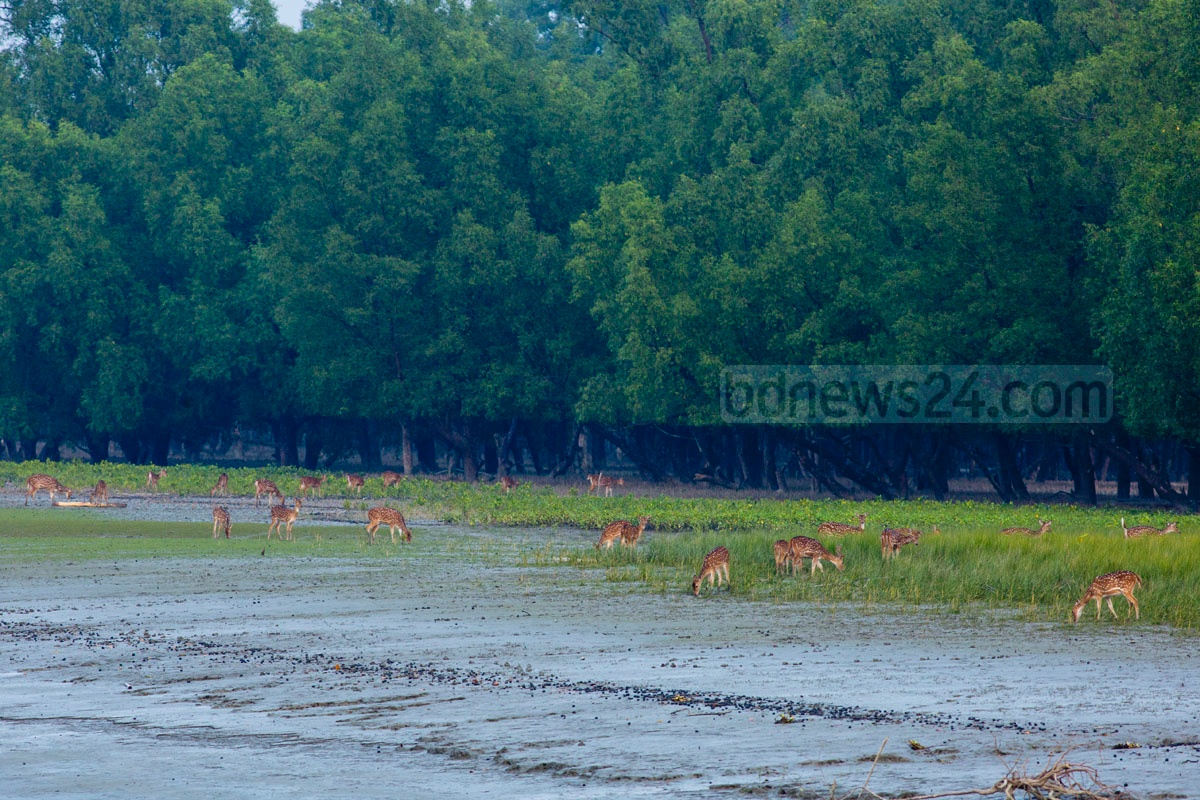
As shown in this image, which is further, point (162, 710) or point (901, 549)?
→ point (901, 549)

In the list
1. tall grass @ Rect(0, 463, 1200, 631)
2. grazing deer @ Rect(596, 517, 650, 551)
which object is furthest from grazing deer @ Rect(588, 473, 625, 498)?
grazing deer @ Rect(596, 517, 650, 551)

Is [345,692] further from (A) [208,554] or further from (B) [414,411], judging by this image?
(B) [414,411]

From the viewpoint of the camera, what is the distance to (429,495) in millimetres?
54500

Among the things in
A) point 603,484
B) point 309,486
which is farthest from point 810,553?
point 603,484

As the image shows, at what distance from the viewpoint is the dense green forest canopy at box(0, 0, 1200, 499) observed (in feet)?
173

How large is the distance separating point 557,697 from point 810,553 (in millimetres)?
12412

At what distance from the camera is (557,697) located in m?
16.5

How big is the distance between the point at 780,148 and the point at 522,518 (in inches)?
991

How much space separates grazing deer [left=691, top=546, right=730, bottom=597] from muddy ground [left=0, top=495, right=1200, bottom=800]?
375mm

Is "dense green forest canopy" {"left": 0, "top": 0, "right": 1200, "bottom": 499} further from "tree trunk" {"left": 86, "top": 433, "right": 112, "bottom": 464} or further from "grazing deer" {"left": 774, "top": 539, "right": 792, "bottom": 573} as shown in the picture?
"grazing deer" {"left": 774, "top": 539, "right": 792, "bottom": 573}

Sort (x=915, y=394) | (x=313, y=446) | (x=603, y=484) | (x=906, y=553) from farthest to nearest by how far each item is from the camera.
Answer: (x=313, y=446)
(x=603, y=484)
(x=915, y=394)
(x=906, y=553)

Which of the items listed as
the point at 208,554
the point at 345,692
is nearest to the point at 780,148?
the point at 208,554

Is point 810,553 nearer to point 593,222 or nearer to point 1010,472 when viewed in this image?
point 1010,472

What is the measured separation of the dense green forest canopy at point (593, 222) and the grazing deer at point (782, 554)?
1947 centimetres
